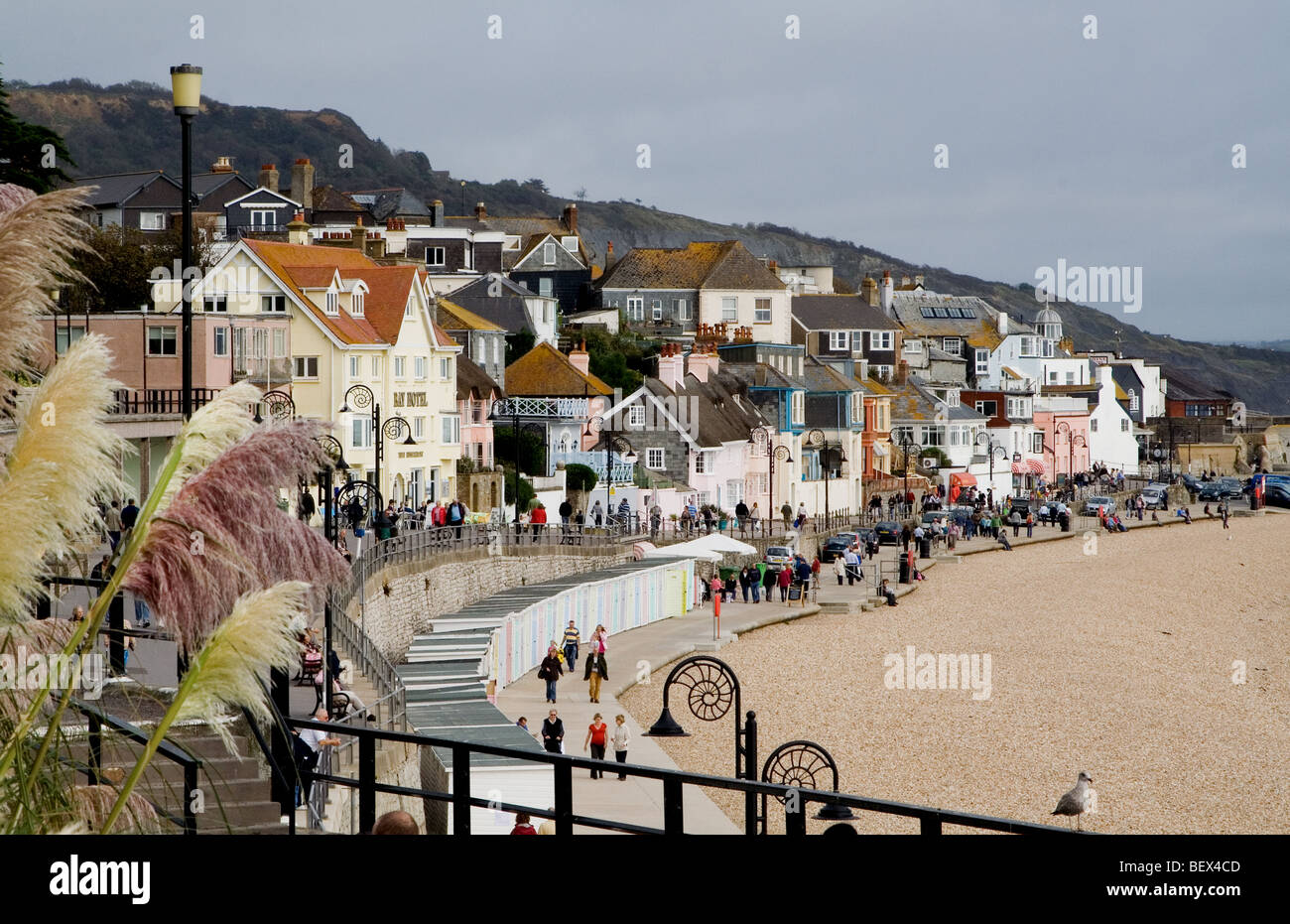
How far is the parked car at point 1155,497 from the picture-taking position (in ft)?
308

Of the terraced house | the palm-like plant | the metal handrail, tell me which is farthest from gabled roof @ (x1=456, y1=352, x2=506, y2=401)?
the palm-like plant

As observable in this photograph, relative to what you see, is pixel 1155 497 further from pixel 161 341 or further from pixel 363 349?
pixel 161 341

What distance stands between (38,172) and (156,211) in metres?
56.5

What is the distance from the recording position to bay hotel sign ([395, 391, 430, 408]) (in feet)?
153

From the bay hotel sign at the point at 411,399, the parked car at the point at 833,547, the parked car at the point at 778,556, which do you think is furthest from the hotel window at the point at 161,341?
the parked car at the point at 833,547

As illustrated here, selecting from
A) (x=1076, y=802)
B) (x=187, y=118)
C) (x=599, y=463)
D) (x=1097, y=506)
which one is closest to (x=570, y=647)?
(x=1076, y=802)

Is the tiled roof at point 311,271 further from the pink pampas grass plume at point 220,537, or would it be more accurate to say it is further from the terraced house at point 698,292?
the terraced house at point 698,292

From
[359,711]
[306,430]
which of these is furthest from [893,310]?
[306,430]

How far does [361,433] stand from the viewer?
4456 cm

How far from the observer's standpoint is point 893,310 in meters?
125

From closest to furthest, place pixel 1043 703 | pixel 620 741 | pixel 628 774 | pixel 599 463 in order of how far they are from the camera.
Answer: pixel 628 774 → pixel 620 741 → pixel 1043 703 → pixel 599 463

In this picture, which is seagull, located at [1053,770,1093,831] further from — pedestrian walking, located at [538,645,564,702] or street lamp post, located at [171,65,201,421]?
street lamp post, located at [171,65,201,421]

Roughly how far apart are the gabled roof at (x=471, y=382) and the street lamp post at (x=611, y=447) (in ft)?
14.3

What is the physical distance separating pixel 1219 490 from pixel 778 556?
2485 inches
